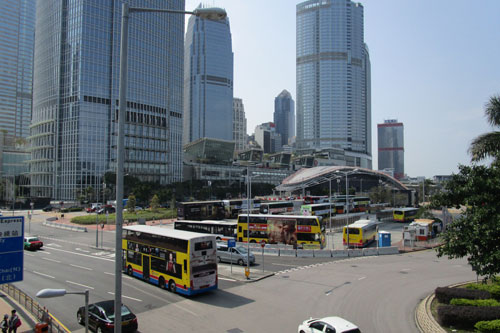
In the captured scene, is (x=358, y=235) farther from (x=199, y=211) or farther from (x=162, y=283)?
(x=199, y=211)

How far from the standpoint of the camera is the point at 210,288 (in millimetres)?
22531

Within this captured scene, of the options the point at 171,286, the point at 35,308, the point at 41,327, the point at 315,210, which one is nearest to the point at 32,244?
the point at 35,308

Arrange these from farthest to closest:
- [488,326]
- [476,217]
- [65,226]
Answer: [65,226] → [476,217] → [488,326]

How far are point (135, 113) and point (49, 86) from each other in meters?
29.7

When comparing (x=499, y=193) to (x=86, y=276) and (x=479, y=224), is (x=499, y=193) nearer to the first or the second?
(x=479, y=224)

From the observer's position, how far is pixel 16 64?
186m

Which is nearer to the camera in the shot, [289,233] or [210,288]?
[210,288]

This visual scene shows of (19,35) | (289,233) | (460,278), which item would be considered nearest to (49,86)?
(19,35)

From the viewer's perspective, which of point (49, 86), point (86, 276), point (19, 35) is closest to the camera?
point (86, 276)

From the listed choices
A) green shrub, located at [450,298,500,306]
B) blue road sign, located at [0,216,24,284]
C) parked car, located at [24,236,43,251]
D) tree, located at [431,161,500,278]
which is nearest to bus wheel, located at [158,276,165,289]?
blue road sign, located at [0,216,24,284]

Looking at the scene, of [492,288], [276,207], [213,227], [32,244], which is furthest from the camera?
[276,207]

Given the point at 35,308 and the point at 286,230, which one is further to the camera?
the point at 286,230

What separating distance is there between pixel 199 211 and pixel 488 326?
49.7 m

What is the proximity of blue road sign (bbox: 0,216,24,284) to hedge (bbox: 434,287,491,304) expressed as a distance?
70.2 ft
